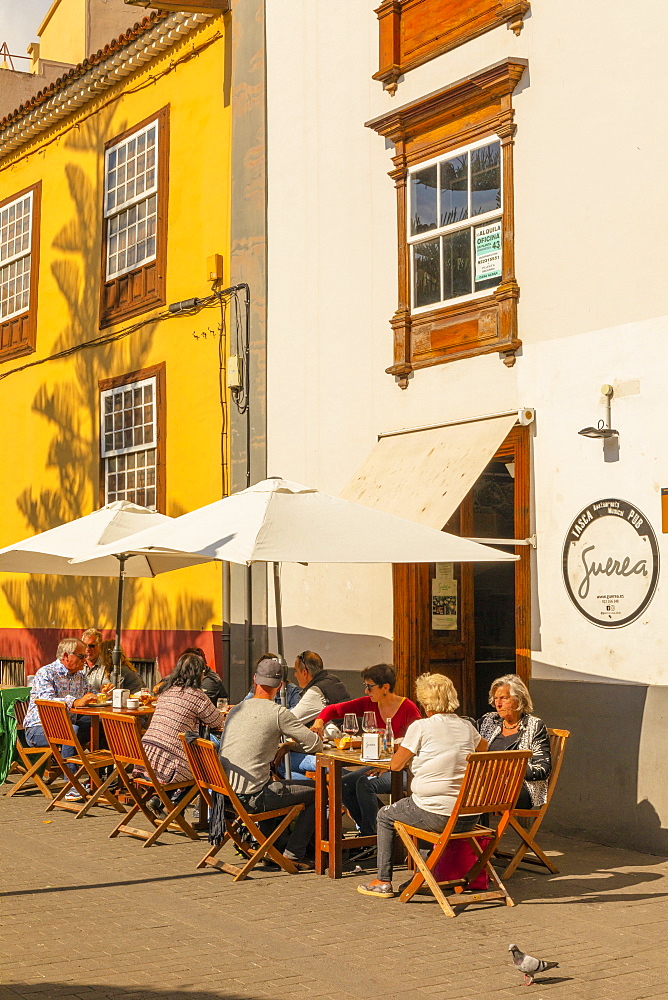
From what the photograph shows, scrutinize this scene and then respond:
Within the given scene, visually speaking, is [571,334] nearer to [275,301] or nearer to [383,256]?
[383,256]

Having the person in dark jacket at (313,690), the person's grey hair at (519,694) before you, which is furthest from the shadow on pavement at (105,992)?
the person in dark jacket at (313,690)

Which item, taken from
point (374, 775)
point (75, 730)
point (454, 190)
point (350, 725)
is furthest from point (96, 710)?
point (454, 190)

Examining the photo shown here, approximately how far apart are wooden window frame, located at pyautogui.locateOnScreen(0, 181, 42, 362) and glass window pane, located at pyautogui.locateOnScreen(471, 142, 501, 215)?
938cm

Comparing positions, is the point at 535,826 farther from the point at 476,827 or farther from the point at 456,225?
the point at 456,225

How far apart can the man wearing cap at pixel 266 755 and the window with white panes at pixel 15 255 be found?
39.9ft

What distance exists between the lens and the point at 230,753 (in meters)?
8.52

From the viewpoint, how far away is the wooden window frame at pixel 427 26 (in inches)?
440

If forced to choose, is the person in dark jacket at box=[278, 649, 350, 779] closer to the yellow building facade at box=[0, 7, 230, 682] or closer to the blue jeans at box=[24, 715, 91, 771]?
the blue jeans at box=[24, 715, 91, 771]

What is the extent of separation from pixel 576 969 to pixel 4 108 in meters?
19.5

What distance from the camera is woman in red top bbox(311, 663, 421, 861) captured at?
8.92 m

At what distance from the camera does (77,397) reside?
17.7m

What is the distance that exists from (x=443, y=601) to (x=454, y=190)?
3902 mm

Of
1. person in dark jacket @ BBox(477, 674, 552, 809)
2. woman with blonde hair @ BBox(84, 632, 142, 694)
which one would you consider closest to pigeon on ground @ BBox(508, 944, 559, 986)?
person in dark jacket @ BBox(477, 674, 552, 809)

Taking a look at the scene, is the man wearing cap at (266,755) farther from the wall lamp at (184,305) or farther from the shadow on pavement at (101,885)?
the wall lamp at (184,305)
